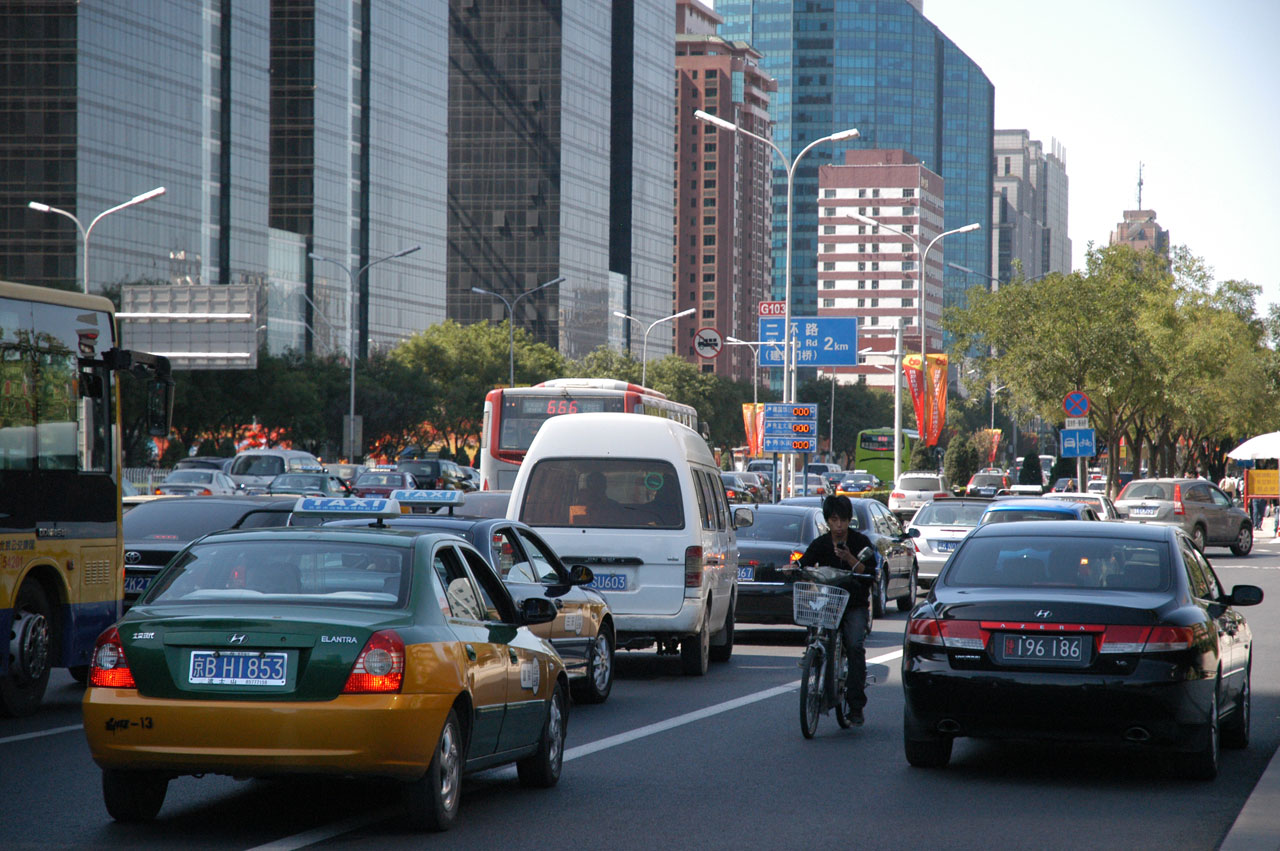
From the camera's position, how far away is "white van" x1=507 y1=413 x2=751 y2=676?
14.5 meters

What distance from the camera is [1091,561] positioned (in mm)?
9570

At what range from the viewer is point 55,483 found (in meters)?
12.2

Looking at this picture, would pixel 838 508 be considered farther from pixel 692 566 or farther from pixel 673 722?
pixel 692 566

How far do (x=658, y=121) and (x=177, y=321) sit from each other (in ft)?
392

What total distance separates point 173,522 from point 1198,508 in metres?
29.8

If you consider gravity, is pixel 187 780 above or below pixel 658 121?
below

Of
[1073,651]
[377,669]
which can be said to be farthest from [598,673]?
[377,669]

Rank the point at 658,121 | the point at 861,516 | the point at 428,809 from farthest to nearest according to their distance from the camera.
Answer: the point at 658,121 < the point at 861,516 < the point at 428,809

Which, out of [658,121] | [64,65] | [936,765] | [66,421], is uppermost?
[658,121]

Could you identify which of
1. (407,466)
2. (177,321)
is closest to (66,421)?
(177,321)

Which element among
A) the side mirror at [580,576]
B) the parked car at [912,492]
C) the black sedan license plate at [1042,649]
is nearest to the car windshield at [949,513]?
the side mirror at [580,576]

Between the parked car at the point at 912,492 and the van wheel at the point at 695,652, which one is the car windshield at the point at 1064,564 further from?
the parked car at the point at 912,492

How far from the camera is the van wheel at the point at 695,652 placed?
14.7 meters

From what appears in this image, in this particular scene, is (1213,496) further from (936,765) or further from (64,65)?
(64,65)
